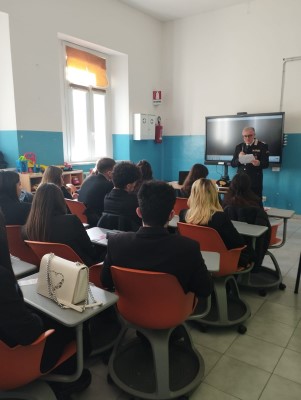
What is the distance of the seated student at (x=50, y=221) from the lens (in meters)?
2.01

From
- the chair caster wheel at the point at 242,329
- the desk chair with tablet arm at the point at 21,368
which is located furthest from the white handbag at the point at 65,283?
the chair caster wheel at the point at 242,329

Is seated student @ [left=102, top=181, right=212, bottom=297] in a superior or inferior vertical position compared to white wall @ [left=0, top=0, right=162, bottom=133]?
inferior

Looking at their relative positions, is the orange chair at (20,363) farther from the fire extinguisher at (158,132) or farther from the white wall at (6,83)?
the fire extinguisher at (158,132)

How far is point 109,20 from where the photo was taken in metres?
5.91

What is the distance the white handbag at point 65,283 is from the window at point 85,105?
4777 millimetres

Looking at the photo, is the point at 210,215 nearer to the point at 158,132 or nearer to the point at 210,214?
the point at 210,214

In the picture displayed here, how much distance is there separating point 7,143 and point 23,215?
9.08 feet

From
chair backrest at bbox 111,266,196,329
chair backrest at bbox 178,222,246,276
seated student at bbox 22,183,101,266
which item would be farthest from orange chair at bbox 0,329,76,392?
chair backrest at bbox 178,222,246,276

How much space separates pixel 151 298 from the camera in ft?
5.18

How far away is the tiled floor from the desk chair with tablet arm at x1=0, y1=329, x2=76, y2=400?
44cm

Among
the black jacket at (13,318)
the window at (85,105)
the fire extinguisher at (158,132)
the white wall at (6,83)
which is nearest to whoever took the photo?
the black jacket at (13,318)

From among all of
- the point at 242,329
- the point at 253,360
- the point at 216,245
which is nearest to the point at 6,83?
the point at 216,245

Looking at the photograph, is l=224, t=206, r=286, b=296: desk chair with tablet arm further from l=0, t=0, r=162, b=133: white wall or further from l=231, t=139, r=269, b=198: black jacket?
l=0, t=0, r=162, b=133: white wall

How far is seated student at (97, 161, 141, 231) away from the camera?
2662mm
